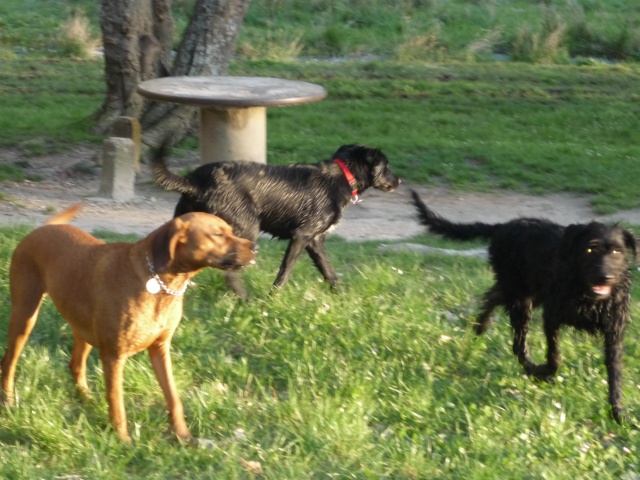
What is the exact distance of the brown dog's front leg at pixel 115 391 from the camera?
175 inches

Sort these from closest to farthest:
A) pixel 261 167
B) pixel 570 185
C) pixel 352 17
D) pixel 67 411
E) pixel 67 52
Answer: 1. pixel 67 411
2. pixel 261 167
3. pixel 570 185
4. pixel 67 52
5. pixel 352 17

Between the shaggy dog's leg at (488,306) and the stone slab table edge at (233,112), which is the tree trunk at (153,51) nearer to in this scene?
the stone slab table edge at (233,112)

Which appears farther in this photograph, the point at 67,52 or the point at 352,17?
the point at 352,17

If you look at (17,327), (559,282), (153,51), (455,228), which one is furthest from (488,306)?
(153,51)

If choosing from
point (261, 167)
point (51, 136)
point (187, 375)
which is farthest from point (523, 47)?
point (187, 375)

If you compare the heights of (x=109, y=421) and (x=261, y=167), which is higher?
(x=261, y=167)

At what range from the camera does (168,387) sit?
4.61 m

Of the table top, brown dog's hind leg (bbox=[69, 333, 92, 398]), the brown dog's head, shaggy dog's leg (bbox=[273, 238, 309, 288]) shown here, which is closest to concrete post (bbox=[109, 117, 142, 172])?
the table top

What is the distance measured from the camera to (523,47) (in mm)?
18516

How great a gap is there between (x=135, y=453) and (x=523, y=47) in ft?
50.9

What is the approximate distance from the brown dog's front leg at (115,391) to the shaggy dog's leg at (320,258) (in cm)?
240

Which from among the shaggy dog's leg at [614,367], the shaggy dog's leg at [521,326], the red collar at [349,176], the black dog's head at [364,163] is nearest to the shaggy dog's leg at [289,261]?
the red collar at [349,176]

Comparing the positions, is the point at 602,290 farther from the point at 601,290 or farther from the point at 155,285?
the point at 155,285

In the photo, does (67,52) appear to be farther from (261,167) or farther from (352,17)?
(261,167)
